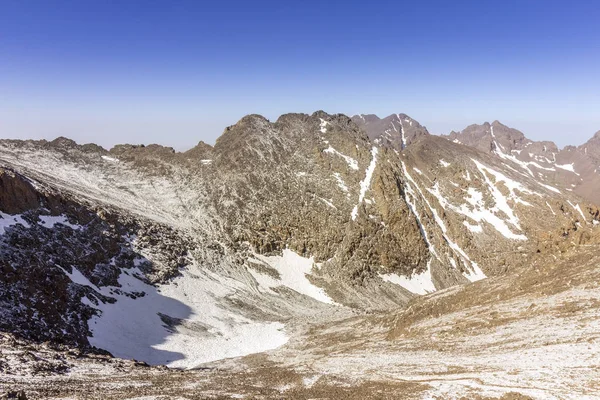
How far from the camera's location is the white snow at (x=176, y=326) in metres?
45.7

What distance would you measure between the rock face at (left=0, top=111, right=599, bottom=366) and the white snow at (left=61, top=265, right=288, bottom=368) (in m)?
0.31

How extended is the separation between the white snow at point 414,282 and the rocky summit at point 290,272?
1.80 ft

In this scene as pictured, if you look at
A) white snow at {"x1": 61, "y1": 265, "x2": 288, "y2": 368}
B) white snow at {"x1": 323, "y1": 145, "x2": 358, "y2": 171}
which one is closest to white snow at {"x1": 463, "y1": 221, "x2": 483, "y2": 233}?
white snow at {"x1": 323, "y1": 145, "x2": 358, "y2": 171}

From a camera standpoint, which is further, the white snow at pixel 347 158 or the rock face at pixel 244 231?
the white snow at pixel 347 158

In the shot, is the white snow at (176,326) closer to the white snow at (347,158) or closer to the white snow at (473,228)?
the white snow at (347,158)

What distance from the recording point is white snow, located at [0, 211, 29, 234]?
51.2m

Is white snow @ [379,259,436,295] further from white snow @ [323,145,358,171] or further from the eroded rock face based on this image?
the eroded rock face

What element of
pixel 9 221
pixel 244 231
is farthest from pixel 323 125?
pixel 9 221

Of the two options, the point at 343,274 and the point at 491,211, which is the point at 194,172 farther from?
the point at 491,211

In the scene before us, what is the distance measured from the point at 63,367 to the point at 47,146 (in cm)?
11063

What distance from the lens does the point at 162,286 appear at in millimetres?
65125

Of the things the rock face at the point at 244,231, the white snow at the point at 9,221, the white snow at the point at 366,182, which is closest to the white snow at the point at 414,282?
the rock face at the point at 244,231

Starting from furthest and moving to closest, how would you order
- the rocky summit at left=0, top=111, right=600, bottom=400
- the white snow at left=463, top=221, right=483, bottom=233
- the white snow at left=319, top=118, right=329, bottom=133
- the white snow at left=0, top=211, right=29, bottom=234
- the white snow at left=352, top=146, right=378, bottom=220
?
the white snow at left=319, top=118, right=329, bottom=133 < the white snow at left=463, top=221, right=483, bottom=233 < the white snow at left=352, top=146, right=378, bottom=220 < the white snow at left=0, top=211, right=29, bottom=234 < the rocky summit at left=0, top=111, right=600, bottom=400

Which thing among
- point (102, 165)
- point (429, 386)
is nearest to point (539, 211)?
point (429, 386)
